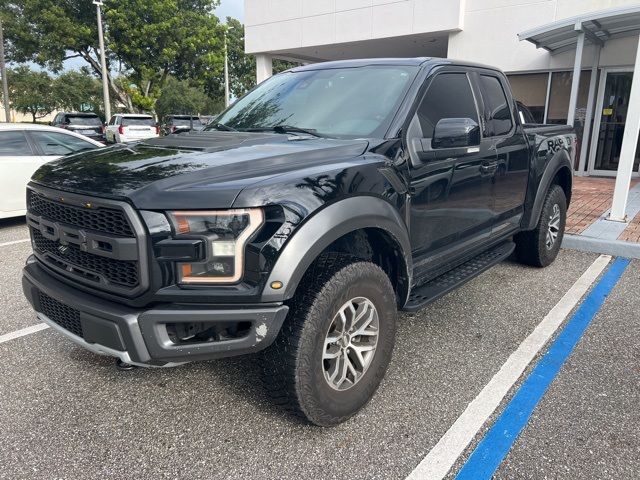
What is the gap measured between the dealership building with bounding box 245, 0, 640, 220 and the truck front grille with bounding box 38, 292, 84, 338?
978cm

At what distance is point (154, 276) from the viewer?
214 cm

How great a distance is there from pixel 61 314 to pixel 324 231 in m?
1.39

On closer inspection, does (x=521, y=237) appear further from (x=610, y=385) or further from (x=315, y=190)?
(x=315, y=190)

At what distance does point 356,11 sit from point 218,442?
14.3 metres

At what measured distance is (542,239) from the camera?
16.8ft

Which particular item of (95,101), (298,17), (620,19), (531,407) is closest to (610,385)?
(531,407)

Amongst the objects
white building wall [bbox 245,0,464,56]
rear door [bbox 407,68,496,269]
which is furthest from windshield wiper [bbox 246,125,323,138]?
white building wall [bbox 245,0,464,56]

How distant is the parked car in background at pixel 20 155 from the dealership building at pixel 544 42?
361 inches

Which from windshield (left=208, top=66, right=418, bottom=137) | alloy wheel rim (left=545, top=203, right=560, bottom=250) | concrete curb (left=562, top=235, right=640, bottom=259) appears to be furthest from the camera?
concrete curb (left=562, top=235, right=640, bottom=259)

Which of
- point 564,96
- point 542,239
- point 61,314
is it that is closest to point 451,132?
point 61,314

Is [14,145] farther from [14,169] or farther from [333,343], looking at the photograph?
[333,343]

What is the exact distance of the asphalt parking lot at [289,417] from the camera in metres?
2.39

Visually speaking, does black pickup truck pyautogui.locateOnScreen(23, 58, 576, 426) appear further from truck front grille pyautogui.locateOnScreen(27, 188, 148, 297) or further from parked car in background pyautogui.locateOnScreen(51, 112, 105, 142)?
parked car in background pyautogui.locateOnScreen(51, 112, 105, 142)

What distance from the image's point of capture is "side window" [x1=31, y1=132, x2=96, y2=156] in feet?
25.5
